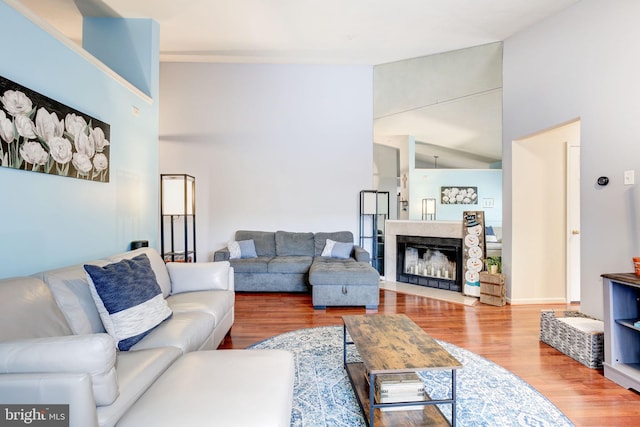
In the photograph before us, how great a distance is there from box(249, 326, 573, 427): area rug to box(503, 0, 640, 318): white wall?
1.51m

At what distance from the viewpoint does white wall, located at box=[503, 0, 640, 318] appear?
2.66 metres

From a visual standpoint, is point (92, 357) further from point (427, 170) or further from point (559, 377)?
point (427, 170)

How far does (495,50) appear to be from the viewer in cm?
434

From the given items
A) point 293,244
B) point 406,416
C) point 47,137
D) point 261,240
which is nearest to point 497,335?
point 406,416

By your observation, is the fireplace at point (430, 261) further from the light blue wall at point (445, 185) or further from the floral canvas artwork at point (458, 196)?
the floral canvas artwork at point (458, 196)

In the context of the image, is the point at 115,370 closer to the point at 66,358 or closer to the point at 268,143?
the point at 66,358

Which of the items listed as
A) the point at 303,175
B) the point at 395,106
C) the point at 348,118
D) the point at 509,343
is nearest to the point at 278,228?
the point at 303,175

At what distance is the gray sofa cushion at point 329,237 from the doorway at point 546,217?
2296 millimetres

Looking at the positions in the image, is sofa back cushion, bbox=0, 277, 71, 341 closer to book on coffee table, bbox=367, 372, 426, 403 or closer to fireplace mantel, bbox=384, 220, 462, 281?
book on coffee table, bbox=367, 372, 426, 403

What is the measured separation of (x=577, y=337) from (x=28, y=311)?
3.57 metres

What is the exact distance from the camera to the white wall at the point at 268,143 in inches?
212

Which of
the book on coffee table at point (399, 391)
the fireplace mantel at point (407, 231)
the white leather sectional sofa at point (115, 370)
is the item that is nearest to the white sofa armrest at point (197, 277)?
the white leather sectional sofa at point (115, 370)

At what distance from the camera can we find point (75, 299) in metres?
1.78

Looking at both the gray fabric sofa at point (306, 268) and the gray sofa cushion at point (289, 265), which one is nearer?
the gray fabric sofa at point (306, 268)
